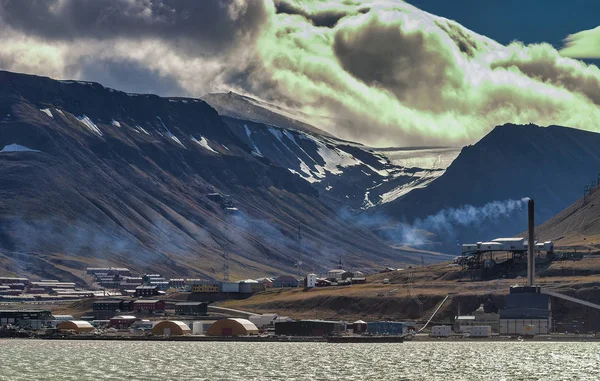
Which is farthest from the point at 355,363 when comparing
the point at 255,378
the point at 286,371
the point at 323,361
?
the point at 255,378

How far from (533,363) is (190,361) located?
52.0 m

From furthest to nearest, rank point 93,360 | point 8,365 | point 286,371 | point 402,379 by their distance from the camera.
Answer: point 93,360, point 8,365, point 286,371, point 402,379

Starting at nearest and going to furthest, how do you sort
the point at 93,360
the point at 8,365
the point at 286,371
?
the point at 286,371
the point at 8,365
the point at 93,360

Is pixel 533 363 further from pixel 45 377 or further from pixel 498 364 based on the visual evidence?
pixel 45 377

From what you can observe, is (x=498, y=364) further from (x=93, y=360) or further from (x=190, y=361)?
(x=93, y=360)

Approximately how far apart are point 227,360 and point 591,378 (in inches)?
2356

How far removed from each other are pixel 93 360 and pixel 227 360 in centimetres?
2127

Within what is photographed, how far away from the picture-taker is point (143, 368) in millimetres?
178125

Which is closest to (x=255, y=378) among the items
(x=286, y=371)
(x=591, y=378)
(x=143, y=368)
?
(x=286, y=371)

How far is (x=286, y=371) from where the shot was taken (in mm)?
170250

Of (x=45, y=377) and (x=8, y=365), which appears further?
(x=8, y=365)

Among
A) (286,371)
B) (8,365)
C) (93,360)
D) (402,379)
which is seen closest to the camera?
(402,379)

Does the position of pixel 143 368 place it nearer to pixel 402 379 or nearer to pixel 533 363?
pixel 402 379

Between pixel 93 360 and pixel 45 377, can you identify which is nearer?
pixel 45 377
